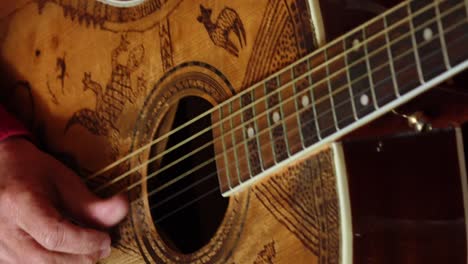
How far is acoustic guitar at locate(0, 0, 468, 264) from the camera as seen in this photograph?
53cm

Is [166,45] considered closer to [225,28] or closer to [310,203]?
[225,28]

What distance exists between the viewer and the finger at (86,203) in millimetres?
789

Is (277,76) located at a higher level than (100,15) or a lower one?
lower

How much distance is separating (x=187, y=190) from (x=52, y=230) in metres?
0.20

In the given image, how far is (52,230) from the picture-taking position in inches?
30.1

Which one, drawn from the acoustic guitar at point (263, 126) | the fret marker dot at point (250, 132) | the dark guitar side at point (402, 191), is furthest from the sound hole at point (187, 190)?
the dark guitar side at point (402, 191)

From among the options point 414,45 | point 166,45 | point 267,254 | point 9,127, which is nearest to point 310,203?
point 267,254

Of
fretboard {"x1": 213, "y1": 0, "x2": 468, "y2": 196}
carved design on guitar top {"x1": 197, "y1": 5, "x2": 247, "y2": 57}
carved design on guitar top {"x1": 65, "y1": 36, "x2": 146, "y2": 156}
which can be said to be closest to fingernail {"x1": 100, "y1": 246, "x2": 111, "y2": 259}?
carved design on guitar top {"x1": 65, "y1": 36, "x2": 146, "y2": 156}

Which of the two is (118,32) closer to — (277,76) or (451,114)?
(277,76)

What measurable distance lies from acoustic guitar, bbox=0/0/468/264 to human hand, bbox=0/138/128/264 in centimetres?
3

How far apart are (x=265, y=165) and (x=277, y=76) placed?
0.10 m

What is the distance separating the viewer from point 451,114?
0.55m

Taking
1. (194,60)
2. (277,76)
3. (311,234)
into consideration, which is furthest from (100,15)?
Result: (311,234)

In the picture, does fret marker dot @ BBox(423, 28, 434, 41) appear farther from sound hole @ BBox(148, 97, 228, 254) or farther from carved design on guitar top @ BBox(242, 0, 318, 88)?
sound hole @ BBox(148, 97, 228, 254)
